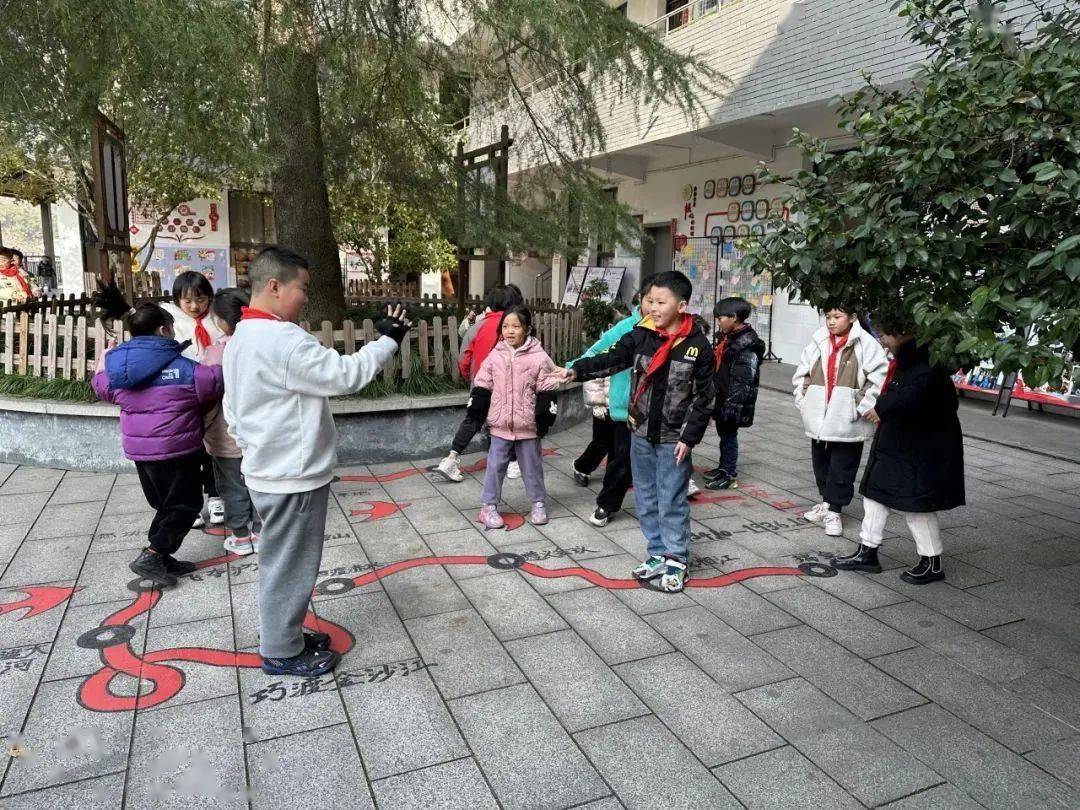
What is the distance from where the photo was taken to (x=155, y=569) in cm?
379

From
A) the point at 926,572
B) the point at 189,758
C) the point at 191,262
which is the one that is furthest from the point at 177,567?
the point at 191,262

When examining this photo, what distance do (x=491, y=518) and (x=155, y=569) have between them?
1.95 metres

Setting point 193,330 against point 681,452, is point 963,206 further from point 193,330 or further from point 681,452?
point 193,330

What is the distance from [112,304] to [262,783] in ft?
14.0

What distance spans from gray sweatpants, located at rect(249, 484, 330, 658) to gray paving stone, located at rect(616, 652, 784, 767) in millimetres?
1349

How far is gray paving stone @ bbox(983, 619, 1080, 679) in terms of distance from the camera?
10.4 feet

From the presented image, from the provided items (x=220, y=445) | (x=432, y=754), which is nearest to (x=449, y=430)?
(x=220, y=445)

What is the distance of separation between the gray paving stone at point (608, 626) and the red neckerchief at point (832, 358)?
6.72ft

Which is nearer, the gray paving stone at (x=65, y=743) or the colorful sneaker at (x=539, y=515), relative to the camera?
the gray paving stone at (x=65, y=743)

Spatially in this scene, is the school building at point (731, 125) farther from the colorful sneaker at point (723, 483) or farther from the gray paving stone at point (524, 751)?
the gray paving stone at point (524, 751)

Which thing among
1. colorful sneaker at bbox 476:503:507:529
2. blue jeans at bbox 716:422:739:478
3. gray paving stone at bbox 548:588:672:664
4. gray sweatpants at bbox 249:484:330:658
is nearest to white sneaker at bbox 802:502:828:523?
blue jeans at bbox 716:422:739:478

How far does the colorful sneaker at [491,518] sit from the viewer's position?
15.5 ft

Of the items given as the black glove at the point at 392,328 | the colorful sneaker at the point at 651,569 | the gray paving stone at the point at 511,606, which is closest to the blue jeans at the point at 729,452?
the colorful sneaker at the point at 651,569

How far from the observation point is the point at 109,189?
20.5ft
